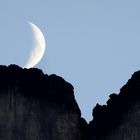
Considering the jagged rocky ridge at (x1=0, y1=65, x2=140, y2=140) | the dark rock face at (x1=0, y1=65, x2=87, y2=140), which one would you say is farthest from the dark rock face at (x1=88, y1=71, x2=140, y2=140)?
the dark rock face at (x1=0, y1=65, x2=87, y2=140)

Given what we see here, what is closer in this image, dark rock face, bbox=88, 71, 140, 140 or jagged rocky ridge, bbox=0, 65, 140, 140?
dark rock face, bbox=88, 71, 140, 140

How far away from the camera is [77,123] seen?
3247cm

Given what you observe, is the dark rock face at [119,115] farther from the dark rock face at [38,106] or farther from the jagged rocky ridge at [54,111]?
the dark rock face at [38,106]

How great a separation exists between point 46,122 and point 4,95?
304 centimetres

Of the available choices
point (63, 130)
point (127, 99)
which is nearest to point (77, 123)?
point (63, 130)

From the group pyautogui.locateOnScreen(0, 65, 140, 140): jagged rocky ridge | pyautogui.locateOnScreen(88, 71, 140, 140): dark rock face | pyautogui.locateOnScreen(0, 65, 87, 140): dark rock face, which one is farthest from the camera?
pyautogui.locateOnScreen(0, 65, 87, 140): dark rock face

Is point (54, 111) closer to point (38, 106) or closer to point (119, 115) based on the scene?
point (38, 106)

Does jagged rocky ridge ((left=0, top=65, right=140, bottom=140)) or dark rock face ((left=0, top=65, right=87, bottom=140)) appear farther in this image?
dark rock face ((left=0, top=65, right=87, bottom=140))

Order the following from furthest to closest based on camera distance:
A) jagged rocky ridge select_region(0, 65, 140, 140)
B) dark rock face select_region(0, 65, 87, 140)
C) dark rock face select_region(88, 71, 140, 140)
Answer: dark rock face select_region(0, 65, 87, 140) < jagged rocky ridge select_region(0, 65, 140, 140) < dark rock face select_region(88, 71, 140, 140)

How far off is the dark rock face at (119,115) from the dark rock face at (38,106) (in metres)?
1.04

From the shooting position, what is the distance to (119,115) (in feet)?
105

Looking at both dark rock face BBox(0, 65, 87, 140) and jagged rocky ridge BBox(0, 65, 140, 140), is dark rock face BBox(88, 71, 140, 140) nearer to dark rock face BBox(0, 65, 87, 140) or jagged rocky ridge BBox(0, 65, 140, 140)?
jagged rocky ridge BBox(0, 65, 140, 140)

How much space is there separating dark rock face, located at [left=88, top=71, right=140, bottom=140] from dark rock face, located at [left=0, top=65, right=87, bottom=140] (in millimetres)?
1044

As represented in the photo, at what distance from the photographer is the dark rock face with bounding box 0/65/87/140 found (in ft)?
104
